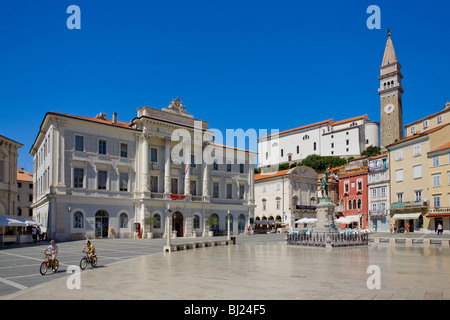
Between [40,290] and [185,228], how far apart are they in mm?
40592

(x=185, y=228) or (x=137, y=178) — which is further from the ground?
(x=137, y=178)

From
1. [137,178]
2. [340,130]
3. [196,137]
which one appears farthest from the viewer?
[340,130]

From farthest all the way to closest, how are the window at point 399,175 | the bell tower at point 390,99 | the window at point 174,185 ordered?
the bell tower at point 390,99 → the window at point 399,175 → the window at point 174,185

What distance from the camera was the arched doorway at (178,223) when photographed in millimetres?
52463

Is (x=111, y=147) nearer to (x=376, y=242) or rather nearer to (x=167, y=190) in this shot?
(x=167, y=190)

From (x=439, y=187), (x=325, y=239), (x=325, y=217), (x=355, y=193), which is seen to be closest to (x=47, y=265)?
(x=325, y=239)

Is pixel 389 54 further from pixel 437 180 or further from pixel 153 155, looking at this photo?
pixel 153 155

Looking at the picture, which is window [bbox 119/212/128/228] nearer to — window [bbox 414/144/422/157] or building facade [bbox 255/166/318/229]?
building facade [bbox 255/166/318/229]

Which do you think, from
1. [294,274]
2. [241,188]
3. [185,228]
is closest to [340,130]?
[241,188]

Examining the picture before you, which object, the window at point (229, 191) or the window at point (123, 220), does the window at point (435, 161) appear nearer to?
the window at point (229, 191)

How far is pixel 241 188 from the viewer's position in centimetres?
6100

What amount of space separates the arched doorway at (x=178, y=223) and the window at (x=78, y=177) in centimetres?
1249

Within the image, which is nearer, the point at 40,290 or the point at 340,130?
the point at 40,290

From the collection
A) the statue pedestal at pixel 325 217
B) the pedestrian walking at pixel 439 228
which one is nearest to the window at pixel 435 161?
the pedestrian walking at pixel 439 228
